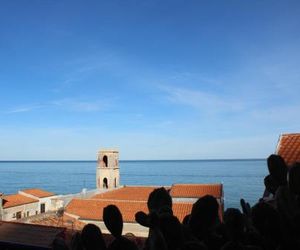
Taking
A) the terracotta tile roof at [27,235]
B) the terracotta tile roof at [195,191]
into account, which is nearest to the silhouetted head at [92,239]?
the terracotta tile roof at [27,235]

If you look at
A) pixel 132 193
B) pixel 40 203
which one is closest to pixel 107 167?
pixel 132 193

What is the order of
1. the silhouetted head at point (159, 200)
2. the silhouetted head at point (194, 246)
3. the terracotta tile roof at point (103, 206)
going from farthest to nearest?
the terracotta tile roof at point (103, 206), the silhouetted head at point (159, 200), the silhouetted head at point (194, 246)

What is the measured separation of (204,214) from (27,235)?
31.0 feet

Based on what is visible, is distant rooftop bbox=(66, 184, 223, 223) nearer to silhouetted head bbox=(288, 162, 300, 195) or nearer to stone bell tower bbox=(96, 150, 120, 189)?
stone bell tower bbox=(96, 150, 120, 189)

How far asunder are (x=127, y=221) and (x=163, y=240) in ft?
75.6

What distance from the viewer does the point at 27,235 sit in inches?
416

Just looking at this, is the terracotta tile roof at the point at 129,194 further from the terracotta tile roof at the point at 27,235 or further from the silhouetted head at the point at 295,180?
the silhouetted head at the point at 295,180

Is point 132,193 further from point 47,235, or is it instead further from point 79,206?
point 47,235

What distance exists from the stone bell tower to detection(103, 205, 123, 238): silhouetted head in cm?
3793

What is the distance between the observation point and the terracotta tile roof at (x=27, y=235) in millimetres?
9469

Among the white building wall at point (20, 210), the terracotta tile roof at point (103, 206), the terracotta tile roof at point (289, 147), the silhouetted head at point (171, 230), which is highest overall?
the terracotta tile roof at point (289, 147)

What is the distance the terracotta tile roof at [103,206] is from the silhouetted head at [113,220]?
2197 centimetres

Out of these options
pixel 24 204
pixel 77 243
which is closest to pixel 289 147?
pixel 77 243

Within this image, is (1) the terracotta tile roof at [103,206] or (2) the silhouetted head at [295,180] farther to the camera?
(1) the terracotta tile roof at [103,206]
